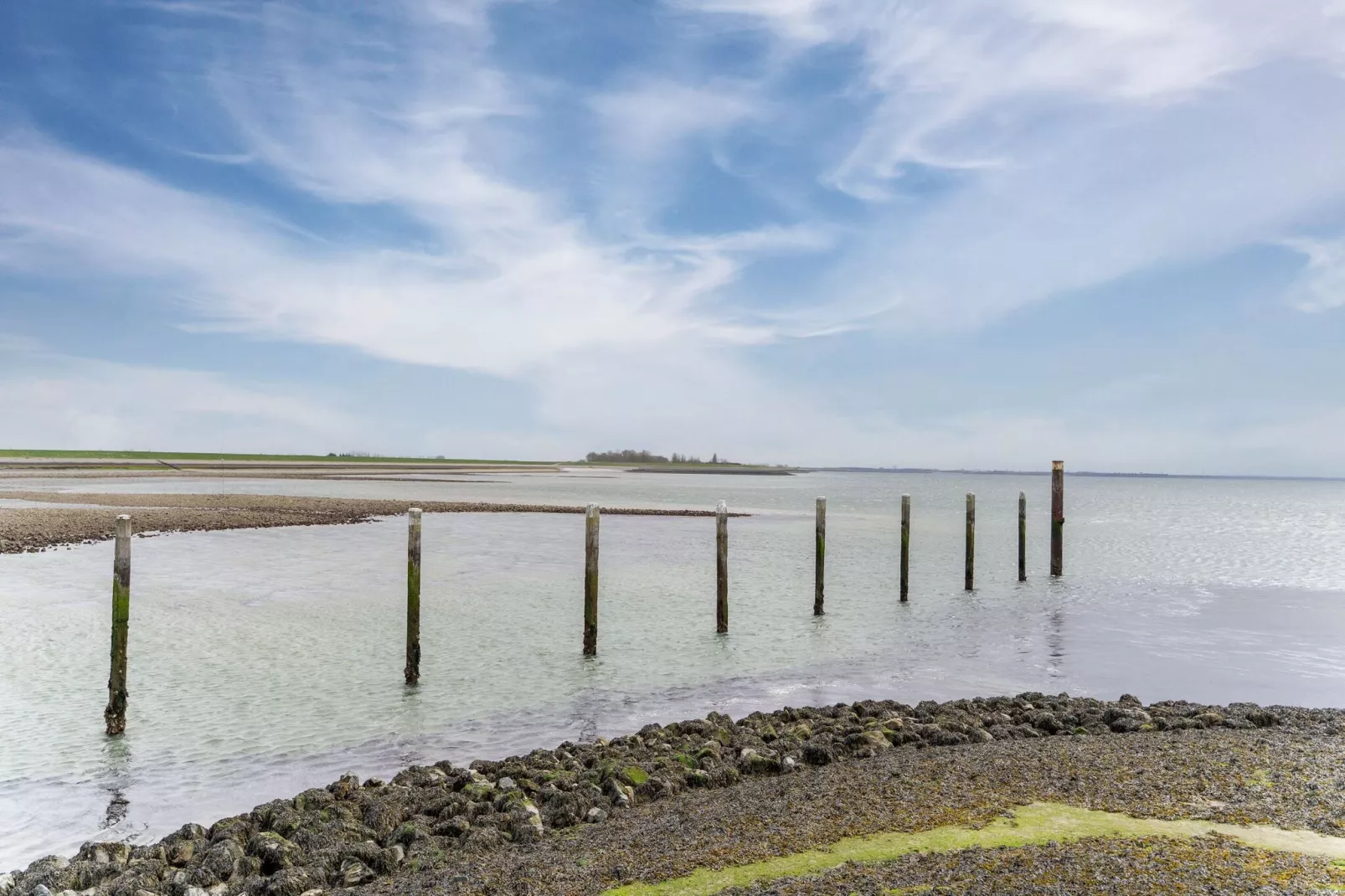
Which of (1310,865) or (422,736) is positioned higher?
(1310,865)

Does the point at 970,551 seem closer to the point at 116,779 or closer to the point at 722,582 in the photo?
the point at 722,582

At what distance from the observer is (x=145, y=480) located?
84062 mm

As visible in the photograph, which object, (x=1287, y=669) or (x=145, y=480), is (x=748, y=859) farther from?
(x=145, y=480)

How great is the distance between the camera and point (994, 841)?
6.73 m

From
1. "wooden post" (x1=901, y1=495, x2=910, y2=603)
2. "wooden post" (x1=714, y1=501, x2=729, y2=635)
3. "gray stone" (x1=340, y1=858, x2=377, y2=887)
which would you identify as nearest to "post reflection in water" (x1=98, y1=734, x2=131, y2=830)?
"gray stone" (x1=340, y1=858, x2=377, y2=887)

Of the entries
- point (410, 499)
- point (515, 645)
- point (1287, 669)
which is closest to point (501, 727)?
point (515, 645)

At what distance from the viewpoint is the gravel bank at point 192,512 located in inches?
1367

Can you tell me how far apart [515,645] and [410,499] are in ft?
169

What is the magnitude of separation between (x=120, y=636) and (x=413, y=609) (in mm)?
4385

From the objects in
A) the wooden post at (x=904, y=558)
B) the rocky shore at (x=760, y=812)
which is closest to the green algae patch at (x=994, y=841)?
the rocky shore at (x=760, y=812)

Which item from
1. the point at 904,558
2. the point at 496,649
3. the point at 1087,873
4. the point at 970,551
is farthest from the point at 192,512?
the point at 1087,873

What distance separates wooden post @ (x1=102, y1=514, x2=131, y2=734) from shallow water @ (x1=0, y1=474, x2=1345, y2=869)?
0.97 feet

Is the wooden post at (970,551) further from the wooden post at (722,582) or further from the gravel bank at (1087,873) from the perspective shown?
the gravel bank at (1087,873)

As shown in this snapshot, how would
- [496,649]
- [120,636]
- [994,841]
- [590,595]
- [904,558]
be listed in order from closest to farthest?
[994,841]
[120,636]
[590,595]
[496,649]
[904,558]
